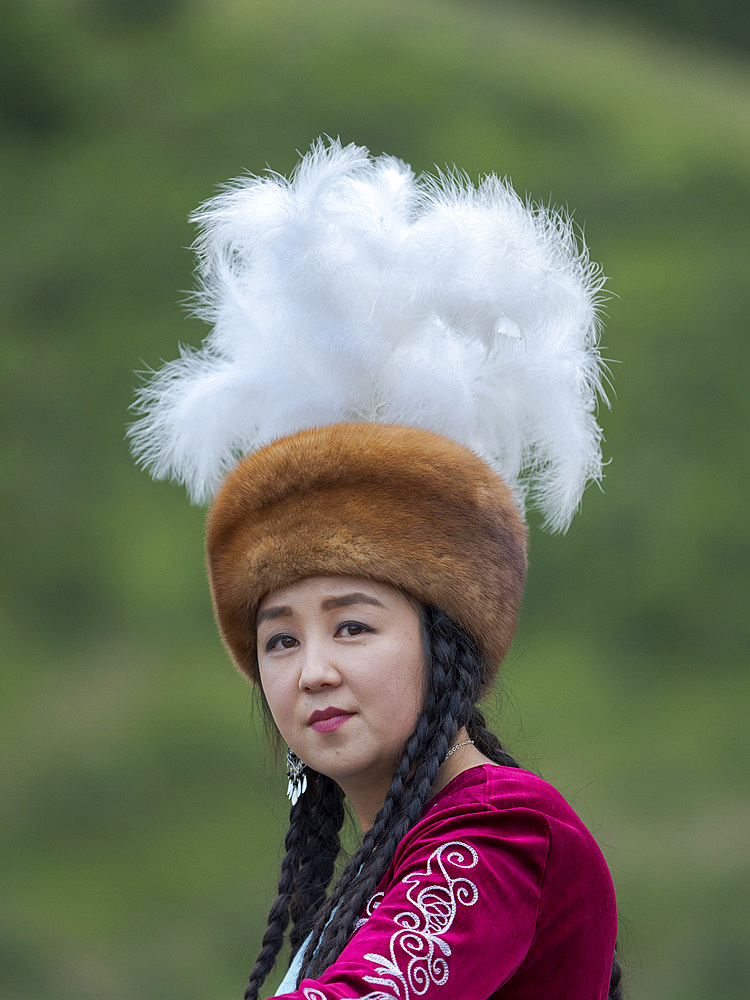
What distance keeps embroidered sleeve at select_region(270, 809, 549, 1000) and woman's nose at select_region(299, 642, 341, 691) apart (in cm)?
27

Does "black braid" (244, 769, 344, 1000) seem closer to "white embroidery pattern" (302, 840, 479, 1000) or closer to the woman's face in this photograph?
the woman's face

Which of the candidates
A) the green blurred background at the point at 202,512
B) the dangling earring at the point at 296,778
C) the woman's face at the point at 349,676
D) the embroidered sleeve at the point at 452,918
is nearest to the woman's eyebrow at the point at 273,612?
the woman's face at the point at 349,676

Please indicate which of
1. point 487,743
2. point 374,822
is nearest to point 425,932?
point 374,822

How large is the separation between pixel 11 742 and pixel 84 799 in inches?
15.2

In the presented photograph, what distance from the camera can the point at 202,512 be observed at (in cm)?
483

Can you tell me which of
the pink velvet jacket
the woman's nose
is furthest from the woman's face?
the pink velvet jacket

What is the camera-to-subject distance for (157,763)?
4.55m

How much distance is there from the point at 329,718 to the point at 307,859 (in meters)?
0.45

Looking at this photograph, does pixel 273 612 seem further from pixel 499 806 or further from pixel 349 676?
pixel 499 806

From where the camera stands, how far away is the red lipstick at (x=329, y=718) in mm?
1597

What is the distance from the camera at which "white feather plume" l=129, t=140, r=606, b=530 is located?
73.9 inches

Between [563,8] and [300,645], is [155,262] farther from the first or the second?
[300,645]

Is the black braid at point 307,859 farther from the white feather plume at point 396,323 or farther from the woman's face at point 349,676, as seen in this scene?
the white feather plume at point 396,323

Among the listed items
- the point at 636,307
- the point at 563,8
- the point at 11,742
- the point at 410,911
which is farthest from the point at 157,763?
the point at 563,8
